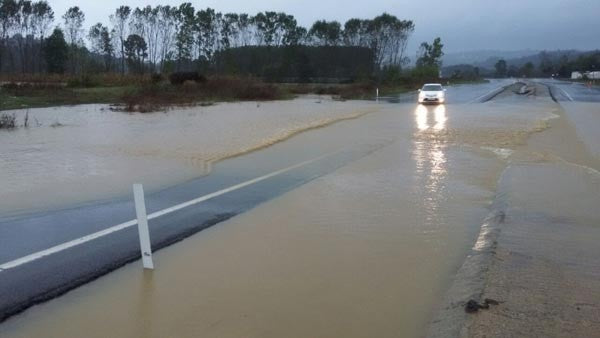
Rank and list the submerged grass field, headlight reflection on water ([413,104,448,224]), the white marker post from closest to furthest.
→ the white marker post < headlight reflection on water ([413,104,448,224]) < the submerged grass field

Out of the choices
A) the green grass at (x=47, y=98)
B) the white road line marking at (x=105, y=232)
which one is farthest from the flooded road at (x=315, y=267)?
the green grass at (x=47, y=98)

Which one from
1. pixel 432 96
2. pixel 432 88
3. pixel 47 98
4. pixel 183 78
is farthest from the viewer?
pixel 183 78

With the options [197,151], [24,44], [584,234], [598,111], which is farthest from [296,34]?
[584,234]

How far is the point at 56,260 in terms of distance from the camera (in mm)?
6359

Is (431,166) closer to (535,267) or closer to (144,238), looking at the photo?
(535,267)

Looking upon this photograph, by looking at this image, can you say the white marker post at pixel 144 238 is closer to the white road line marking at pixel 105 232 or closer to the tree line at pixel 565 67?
the white road line marking at pixel 105 232

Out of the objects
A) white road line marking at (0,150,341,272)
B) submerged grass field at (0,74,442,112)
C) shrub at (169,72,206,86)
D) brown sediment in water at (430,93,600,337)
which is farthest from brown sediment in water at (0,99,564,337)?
shrub at (169,72,206,86)

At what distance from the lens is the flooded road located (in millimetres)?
4934

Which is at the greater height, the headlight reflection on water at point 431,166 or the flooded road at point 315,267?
the flooded road at point 315,267

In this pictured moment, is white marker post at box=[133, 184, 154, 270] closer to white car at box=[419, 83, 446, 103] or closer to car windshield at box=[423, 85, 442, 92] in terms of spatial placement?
white car at box=[419, 83, 446, 103]

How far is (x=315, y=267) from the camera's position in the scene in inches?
248

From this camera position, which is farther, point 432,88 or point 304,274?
point 432,88

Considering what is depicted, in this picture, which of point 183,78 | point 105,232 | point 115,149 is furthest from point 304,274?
point 183,78

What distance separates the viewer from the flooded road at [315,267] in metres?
4.93
